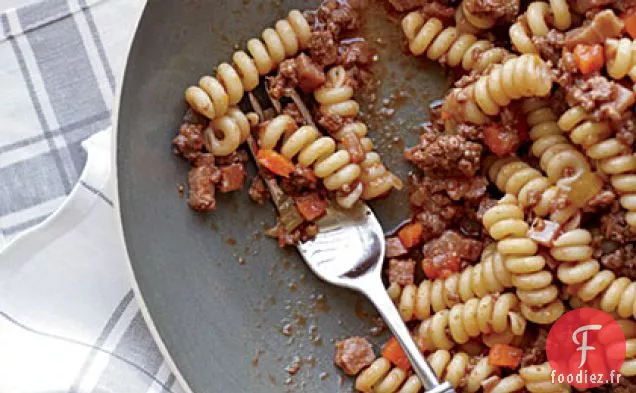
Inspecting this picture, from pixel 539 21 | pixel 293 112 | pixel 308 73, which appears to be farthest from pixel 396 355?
pixel 539 21

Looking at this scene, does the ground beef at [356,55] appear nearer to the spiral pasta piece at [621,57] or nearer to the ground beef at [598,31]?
the ground beef at [598,31]

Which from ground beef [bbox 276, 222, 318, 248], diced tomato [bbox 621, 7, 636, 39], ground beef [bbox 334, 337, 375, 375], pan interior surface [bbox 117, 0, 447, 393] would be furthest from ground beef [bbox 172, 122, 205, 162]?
diced tomato [bbox 621, 7, 636, 39]

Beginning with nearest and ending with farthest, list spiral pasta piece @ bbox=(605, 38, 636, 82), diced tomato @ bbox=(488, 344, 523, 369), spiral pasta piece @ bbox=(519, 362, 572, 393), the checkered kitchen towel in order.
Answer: spiral pasta piece @ bbox=(605, 38, 636, 82)
spiral pasta piece @ bbox=(519, 362, 572, 393)
diced tomato @ bbox=(488, 344, 523, 369)
the checkered kitchen towel

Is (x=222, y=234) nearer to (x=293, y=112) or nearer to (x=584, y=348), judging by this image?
(x=293, y=112)

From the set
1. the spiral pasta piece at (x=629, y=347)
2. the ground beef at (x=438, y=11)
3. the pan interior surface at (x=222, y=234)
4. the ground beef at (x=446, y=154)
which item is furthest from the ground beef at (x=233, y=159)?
the spiral pasta piece at (x=629, y=347)

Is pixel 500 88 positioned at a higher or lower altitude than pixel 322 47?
lower

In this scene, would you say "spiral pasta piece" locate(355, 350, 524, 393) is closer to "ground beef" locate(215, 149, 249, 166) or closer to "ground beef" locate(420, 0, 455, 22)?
"ground beef" locate(215, 149, 249, 166)

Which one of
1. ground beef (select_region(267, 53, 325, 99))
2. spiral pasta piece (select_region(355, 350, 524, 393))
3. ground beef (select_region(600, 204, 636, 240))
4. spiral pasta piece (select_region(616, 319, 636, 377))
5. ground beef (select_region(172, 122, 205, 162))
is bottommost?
spiral pasta piece (select_region(355, 350, 524, 393))
